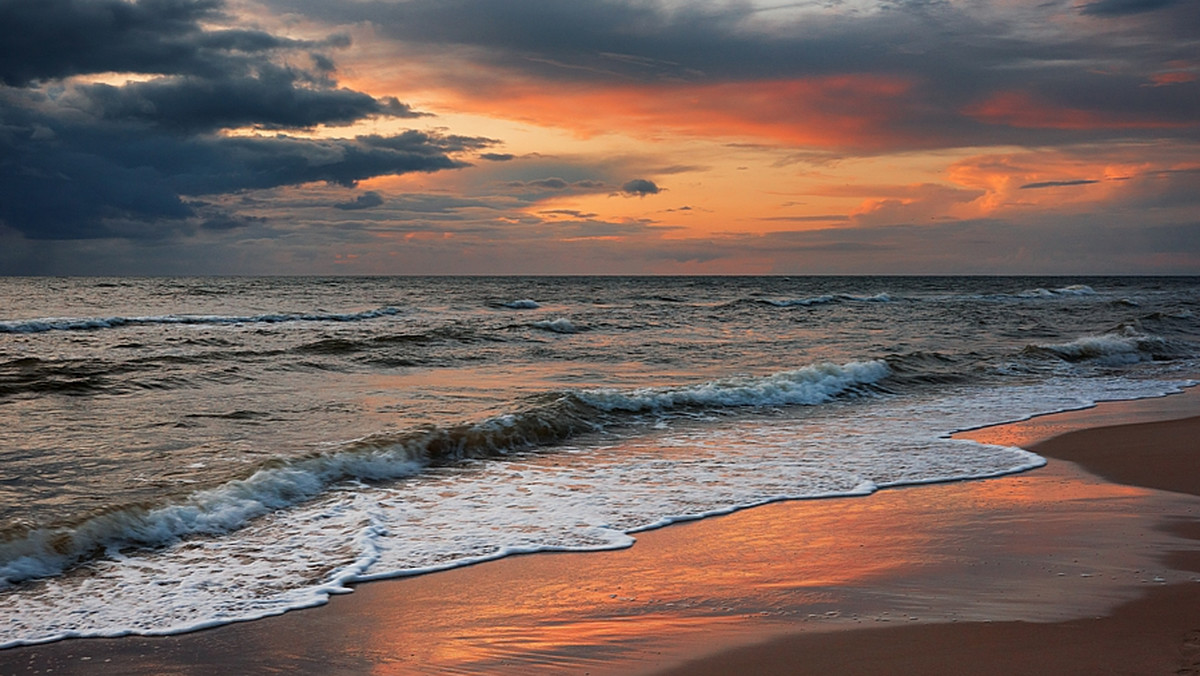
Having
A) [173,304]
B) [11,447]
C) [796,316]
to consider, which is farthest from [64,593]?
[173,304]

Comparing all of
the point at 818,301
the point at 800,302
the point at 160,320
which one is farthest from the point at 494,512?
the point at 818,301

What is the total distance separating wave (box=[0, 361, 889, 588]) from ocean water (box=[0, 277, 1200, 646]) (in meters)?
0.02

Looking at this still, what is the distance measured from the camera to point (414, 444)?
793 centimetres

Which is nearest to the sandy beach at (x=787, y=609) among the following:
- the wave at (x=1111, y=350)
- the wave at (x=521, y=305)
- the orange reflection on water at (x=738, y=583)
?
the orange reflection on water at (x=738, y=583)

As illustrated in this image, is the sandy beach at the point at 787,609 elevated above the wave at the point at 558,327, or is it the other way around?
the wave at the point at 558,327

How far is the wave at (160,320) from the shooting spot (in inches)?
911

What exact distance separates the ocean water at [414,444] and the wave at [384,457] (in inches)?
0.8

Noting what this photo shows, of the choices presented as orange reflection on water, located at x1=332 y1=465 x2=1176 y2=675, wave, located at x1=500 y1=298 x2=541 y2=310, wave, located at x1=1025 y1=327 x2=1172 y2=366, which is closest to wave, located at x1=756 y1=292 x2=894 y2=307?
wave, located at x1=500 y1=298 x2=541 y2=310

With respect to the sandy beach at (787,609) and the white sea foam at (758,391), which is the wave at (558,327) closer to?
the white sea foam at (758,391)

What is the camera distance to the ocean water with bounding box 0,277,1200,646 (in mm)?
4879

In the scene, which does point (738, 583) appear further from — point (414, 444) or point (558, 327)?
point (558, 327)

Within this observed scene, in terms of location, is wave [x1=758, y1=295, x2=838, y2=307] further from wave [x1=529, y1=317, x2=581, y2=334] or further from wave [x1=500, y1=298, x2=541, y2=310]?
wave [x1=529, y1=317, x2=581, y2=334]

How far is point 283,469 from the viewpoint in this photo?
22.2 feet

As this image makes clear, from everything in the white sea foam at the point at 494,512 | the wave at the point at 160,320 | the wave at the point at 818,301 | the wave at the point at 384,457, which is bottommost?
the white sea foam at the point at 494,512
